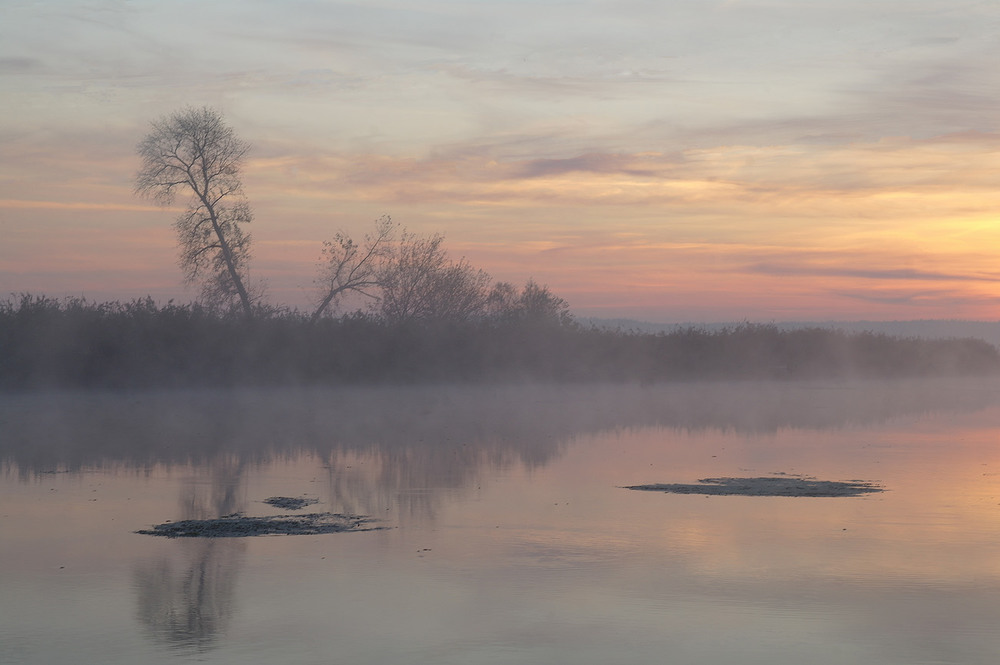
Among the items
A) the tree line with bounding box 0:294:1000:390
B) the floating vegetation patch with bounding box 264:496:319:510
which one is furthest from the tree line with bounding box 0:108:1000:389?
the floating vegetation patch with bounding box 264:496:319:510

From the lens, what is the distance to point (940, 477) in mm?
16406

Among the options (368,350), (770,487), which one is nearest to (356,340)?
(368,350)

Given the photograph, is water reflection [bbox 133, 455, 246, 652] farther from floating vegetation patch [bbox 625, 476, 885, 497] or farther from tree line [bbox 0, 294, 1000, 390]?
tree line [bbox 0, 294, 1000, 390]

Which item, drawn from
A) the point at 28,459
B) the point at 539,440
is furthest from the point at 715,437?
the point at 28,459

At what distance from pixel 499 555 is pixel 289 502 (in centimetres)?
408

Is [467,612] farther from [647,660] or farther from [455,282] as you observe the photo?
[455,282]

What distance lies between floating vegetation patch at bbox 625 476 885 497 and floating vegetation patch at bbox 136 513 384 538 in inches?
169

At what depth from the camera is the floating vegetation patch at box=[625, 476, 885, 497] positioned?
572 inches

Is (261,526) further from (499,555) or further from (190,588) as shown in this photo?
(190,588)

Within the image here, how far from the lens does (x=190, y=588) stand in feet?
29.2

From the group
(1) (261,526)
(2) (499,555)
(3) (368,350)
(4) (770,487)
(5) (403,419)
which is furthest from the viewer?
(3) (368,350)

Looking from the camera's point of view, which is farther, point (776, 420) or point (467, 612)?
point (776, 420)

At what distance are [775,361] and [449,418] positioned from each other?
32.9 metres

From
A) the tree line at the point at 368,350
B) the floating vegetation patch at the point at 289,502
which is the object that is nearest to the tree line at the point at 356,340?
the tree line at the point at 368,350
